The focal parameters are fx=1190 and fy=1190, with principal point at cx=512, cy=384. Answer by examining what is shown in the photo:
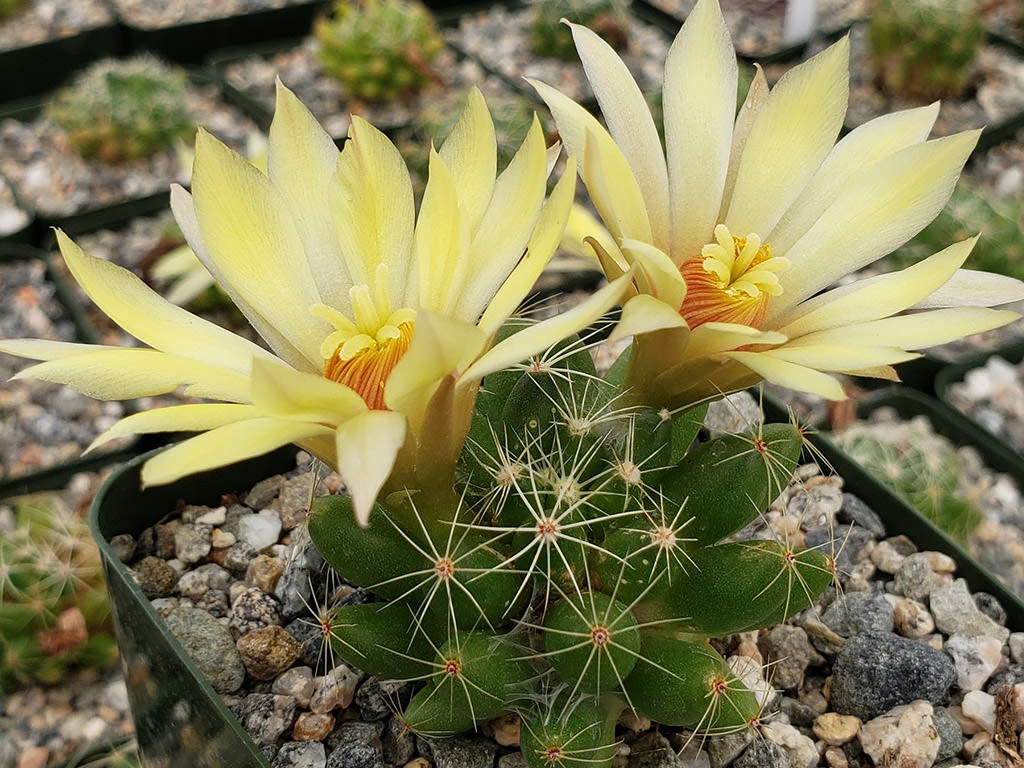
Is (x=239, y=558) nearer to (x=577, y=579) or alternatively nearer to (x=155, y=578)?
(x=155, y=578)

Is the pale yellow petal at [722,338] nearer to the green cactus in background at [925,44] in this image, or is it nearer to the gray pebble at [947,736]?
the gray pebble at [947,736]

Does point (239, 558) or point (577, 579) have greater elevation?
point (577, 579)

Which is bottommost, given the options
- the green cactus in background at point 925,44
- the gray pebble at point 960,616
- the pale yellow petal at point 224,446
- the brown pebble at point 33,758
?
the brown pebble at point 33,758

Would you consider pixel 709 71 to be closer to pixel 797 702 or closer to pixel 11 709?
pixel 797 702

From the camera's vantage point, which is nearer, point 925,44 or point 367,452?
point 367,452

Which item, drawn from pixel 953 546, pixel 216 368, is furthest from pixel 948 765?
pixel 216 368


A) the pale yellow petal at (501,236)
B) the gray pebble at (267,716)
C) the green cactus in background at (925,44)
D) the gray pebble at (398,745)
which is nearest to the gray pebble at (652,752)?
the gray pebble at (398,745)

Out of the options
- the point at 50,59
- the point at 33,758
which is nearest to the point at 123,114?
the point at 50,59
